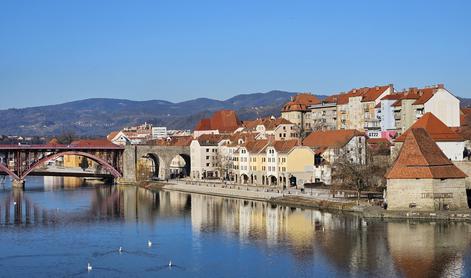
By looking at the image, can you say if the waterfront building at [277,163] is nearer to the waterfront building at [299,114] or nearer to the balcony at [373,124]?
the balcony at [373,124]

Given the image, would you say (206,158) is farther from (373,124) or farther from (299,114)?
(373,124)

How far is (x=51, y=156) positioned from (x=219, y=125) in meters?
23.4

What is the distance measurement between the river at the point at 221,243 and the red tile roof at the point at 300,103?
35.9 meters

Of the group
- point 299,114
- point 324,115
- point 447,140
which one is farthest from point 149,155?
point 447,140

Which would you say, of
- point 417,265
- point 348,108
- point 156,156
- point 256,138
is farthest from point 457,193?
point 156,156

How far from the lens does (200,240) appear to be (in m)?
40.6

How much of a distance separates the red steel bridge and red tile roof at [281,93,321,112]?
20922 millimetres

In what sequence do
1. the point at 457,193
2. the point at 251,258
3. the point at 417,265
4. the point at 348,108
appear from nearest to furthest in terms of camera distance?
the point at 417,265, the point at 251,258, the point at 457,193, the point at 348,108

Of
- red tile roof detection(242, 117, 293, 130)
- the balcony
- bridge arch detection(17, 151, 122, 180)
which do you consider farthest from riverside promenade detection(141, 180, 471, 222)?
the balcony

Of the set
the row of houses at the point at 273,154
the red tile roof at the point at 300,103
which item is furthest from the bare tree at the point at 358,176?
the red tile roof at the point at 300,103

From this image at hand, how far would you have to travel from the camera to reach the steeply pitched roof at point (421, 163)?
44.7 m

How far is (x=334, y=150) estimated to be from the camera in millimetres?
65938

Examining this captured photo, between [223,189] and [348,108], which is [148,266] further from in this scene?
[348,108]

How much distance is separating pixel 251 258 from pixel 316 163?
3144 cm
